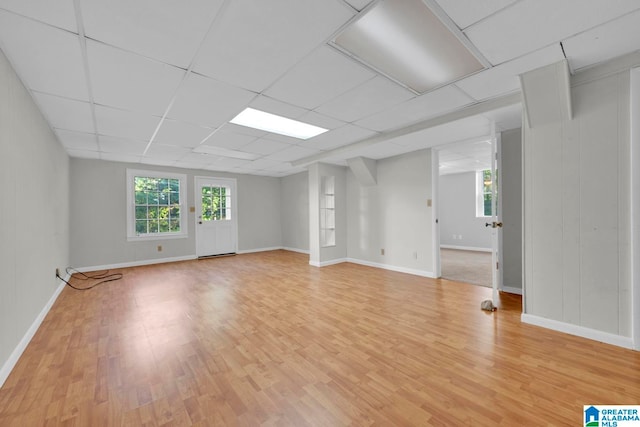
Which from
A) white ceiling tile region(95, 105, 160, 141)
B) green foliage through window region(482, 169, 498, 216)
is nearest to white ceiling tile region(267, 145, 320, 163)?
white ceiling tile region(95, 105, 160, 141)

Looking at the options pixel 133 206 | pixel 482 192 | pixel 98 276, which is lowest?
pixel 98 276

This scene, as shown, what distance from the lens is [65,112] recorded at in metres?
2.92

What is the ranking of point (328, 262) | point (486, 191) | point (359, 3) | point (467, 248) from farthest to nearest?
1. point (467, 248)
2. point (486, 191)
3. point (328, 262)
4. point (359, 3)

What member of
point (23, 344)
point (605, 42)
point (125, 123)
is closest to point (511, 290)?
point (605, 42)

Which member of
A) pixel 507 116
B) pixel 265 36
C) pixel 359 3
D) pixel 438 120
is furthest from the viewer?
pixel 438 120

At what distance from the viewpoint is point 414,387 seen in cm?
164

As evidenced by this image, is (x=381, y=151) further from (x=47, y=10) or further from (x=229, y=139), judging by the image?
(x=47, y=10)

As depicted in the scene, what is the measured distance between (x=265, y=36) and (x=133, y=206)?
579cm

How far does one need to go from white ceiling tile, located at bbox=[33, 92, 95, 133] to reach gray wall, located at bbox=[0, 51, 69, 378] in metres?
0.09

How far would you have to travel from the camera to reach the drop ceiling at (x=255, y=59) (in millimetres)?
1507

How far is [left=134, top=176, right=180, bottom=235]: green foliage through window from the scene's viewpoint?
5918mm

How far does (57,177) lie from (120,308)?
2382 millimetres

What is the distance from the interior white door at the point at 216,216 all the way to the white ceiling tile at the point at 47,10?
17.6ft

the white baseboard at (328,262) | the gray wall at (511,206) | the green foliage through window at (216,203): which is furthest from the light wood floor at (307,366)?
the green foliage through window at (216,203)
